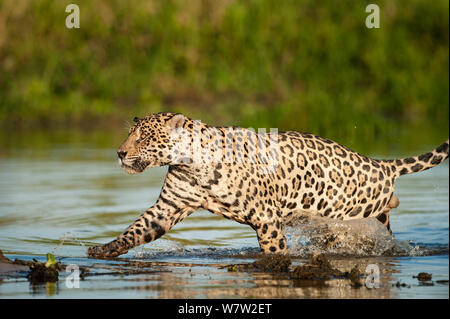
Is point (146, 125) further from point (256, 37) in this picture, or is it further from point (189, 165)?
point (256, 37)

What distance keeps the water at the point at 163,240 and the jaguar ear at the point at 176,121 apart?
1.20 m

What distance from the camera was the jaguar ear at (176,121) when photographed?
31.1 ft

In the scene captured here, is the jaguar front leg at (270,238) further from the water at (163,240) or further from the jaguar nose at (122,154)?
the jaguar nose at (122,154)

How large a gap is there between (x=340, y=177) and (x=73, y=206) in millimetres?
4366

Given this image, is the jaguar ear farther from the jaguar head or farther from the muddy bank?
the muddy bank

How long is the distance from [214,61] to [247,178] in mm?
15216

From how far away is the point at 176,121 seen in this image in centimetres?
950

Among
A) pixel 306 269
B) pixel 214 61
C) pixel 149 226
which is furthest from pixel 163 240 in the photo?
pixel 214 61

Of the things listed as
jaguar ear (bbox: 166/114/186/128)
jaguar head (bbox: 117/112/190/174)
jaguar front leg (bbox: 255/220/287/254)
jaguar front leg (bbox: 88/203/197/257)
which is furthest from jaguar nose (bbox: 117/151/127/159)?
jaguar front leg (bbox: 255/220/287/254)

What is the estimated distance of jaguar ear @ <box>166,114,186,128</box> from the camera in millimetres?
9477

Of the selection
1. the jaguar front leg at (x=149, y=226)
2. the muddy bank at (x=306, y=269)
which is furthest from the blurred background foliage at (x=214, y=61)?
the muddy bank at (x=306, y=269)

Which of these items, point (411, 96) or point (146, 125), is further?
point (411, 96)

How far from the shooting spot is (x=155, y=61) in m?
24.4
